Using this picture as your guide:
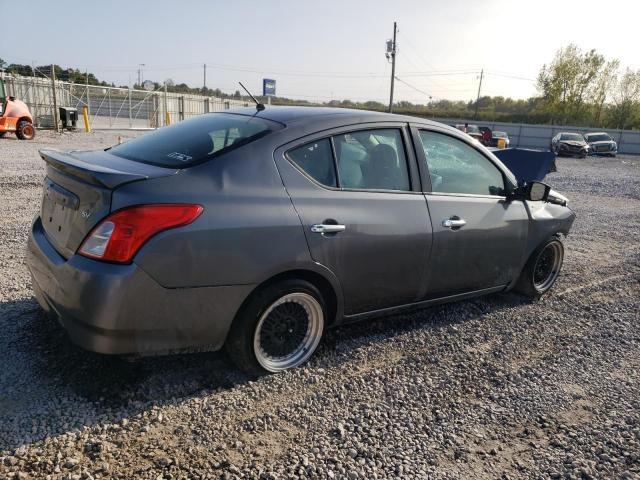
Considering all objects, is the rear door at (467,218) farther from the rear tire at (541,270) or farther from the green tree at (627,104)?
the green tree at (627,104)

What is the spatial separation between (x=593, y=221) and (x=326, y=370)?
7.98 meters

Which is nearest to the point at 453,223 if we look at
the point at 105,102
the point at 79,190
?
the point at 79,190

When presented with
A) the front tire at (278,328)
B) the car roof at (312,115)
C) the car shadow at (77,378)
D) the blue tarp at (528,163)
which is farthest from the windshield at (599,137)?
the front tire at (278,328)

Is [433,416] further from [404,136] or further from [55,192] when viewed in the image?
[55,192]

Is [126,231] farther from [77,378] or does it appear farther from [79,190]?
[77,378]

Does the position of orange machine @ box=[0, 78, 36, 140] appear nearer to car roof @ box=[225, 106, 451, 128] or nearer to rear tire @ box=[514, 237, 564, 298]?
car roof @ box=[225, 106, 451, 128]

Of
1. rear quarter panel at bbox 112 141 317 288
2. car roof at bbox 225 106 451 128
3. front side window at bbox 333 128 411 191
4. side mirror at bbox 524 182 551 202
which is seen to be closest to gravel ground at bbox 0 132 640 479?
rear quarter panel at bbox 112 141 317 288

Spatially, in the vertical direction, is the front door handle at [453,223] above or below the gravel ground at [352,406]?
above

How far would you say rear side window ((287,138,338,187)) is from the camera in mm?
3109

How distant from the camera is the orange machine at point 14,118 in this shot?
17.3 m

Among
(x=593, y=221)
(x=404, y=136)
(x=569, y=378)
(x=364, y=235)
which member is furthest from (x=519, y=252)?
(x=593, y=221)

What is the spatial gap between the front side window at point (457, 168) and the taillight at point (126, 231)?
207 cm

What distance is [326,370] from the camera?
10.8 feet

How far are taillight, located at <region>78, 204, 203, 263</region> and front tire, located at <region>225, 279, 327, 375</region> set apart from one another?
0.71m
